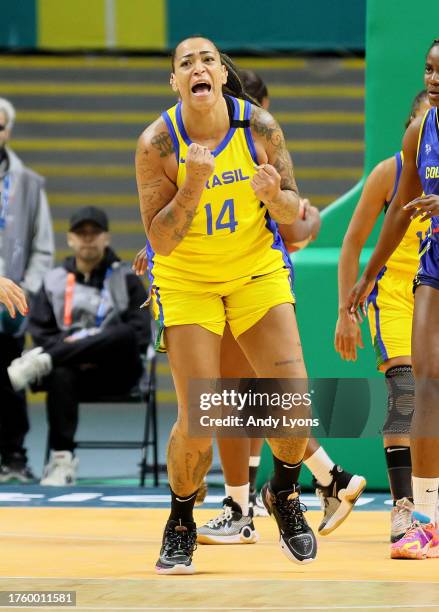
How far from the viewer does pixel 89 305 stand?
31.3 ft

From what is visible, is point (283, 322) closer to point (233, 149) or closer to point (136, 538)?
point (233, 149)

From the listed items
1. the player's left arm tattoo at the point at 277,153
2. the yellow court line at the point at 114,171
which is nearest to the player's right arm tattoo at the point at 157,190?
the player's left arm tattoo at the point at 277,153

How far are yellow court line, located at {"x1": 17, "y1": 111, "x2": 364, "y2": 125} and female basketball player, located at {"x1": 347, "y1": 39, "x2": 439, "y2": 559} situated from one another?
8.77 m

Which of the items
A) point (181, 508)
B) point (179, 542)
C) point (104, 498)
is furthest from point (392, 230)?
point (104, 498)

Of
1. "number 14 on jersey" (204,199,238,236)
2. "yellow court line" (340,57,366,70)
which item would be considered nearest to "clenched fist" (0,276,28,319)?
"number 14 on jersey" (204,199,238,236)

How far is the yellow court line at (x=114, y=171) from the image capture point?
14.6m

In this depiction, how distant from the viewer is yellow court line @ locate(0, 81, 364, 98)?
1451cm

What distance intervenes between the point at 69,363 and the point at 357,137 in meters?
6.10

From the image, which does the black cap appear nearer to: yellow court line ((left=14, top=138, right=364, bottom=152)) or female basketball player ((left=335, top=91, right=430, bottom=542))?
female basketball player ((left=335, top=91, right=430, bottom=542))

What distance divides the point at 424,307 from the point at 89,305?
168 inches

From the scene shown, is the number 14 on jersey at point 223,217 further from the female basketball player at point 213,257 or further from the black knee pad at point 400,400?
the black knee pad at point 400,400

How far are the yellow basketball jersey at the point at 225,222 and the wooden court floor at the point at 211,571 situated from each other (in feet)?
3.69

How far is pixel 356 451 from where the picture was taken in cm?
871

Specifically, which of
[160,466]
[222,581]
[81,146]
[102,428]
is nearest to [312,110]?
[81,146]
